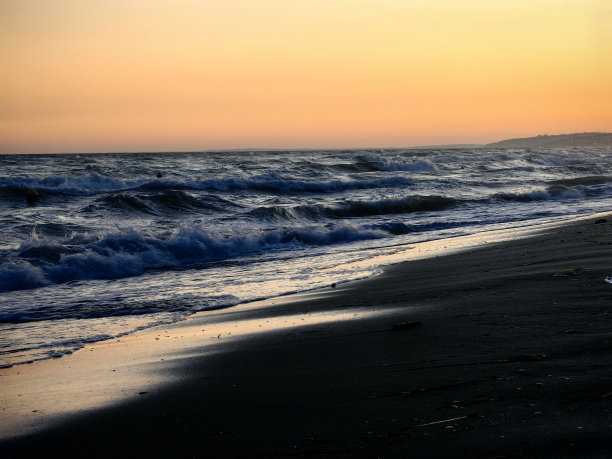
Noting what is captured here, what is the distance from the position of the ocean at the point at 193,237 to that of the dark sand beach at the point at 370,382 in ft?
4.13

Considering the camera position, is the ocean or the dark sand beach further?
the ocean

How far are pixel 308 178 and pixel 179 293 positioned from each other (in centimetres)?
2095

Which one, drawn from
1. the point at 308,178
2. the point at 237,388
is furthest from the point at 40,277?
the point at 308,178

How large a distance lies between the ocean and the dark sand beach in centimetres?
126

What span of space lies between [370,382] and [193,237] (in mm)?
8130

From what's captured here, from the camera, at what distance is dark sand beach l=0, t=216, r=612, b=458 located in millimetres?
2398

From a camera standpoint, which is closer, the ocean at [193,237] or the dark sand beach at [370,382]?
the dark sand beach at [370,382]

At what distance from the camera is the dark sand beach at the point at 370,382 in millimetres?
2398

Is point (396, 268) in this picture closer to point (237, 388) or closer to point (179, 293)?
point (179, 293)

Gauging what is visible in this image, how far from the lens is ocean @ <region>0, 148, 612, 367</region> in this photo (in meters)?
6.44

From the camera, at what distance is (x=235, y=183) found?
24547mm

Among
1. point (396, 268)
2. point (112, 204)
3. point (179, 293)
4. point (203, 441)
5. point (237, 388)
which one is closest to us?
point (203, 441)

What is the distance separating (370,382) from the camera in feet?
10.5

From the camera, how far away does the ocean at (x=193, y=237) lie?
6.44 m
